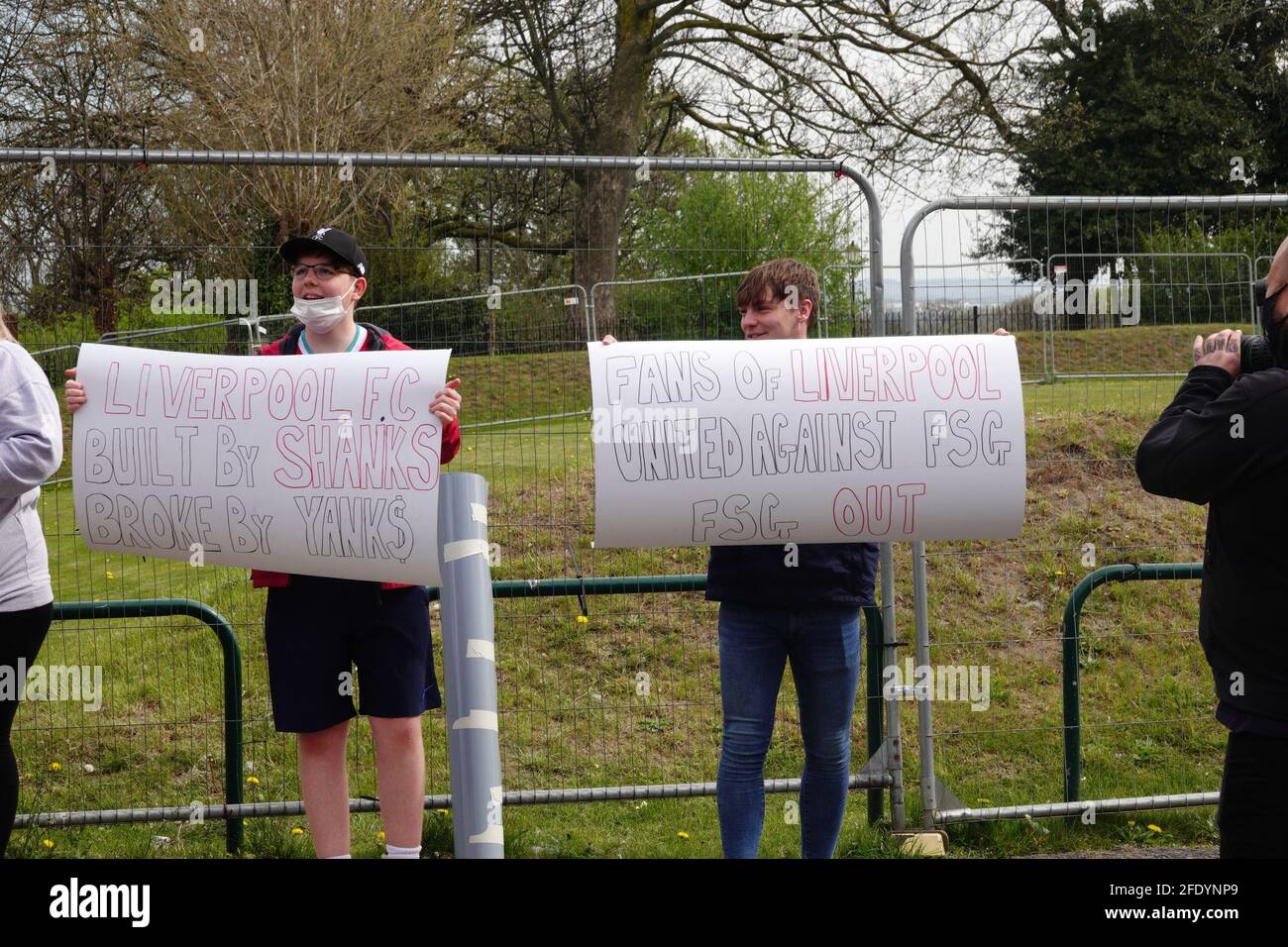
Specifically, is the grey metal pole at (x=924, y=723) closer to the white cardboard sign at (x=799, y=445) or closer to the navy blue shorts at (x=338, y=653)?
the white cardboard sign at (x=799, y=445)

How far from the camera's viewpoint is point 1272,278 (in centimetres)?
282

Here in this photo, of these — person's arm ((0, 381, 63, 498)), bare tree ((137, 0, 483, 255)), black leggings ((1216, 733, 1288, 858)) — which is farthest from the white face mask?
bare tree ((137, 0, 483, 255))

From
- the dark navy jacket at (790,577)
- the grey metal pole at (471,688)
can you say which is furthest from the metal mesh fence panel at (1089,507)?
the grey metal pole at (471,688)

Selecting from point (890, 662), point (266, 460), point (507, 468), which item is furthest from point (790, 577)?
point (507, 468)

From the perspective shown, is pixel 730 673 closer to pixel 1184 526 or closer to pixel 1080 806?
pixel 1080 806

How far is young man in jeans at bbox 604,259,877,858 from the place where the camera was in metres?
3.87

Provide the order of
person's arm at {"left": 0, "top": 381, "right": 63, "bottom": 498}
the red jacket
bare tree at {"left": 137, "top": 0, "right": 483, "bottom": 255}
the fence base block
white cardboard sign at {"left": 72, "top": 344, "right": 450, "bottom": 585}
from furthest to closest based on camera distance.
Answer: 1. bare tree at {"left": 137, "top": 0, "right": 483, "bottom": 255}
2. the fence base block
3. the red jacket
4. white cardboard sign at {"left": 72, "top": 344, "right": 450, "bottom": 585}
5. person's arm at {"left": 0, "top": 381, "right": 63, "bottom": 498}

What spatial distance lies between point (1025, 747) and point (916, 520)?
304cm

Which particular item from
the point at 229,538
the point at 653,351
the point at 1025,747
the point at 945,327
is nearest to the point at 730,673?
the point at 653,351

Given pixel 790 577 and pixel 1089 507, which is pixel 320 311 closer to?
pixel 790 577

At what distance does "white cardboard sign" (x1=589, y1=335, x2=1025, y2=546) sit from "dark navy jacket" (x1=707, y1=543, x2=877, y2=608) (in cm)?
9

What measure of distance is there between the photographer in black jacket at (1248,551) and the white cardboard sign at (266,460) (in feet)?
6.54

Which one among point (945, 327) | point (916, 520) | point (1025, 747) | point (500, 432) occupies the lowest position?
point (1025, 747)

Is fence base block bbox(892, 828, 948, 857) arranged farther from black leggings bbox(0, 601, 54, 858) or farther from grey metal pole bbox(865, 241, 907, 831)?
black leggings bbox(0, 601, 54, 858)
